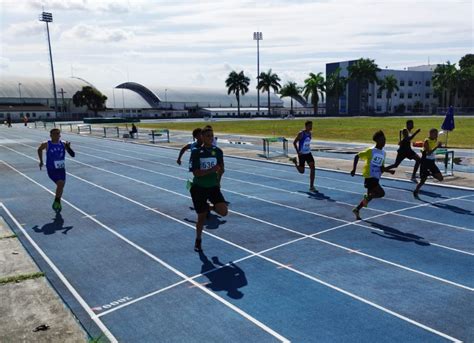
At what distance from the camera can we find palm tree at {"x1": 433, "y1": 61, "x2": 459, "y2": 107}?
101m

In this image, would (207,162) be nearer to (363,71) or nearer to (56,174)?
(56,174)

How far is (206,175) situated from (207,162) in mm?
209

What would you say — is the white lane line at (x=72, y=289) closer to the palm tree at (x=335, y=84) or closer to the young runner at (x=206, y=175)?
the young runner at (x=206, y=175)

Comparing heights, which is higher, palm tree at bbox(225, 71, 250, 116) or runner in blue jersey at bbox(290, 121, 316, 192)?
palm tree at bbox(225, 71, 250, 116)

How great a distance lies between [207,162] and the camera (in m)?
7.20

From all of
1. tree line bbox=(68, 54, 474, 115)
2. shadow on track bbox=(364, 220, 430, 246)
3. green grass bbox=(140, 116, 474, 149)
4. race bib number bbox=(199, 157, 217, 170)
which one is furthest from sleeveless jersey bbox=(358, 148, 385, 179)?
tree line bbox=(68, 54, 474, 115)

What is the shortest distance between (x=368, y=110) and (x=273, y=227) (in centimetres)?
10139

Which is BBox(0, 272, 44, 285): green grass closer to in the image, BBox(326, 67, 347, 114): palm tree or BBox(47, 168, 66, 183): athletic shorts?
BBox(47, 168, 66, 183): athletic shorts

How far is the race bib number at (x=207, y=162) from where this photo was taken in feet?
23.6

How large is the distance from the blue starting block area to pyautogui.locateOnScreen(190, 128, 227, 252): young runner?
78 centimetres

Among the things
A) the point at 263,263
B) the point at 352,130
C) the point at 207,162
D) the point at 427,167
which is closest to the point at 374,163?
the point at 427,167

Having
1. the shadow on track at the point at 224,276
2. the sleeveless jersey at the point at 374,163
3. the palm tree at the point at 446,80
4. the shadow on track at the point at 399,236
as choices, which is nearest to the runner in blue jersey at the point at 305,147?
the sleeveless jersey at the point at 374,163

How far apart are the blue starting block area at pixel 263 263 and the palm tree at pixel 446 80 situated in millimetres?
99859

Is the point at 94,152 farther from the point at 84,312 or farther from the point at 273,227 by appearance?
the point at 84,312
